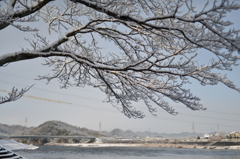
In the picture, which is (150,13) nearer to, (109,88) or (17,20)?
(109,88)

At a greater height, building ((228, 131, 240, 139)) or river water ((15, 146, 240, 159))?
building ((228, 131, 240, 139))

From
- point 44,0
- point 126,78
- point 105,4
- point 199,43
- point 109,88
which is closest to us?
point 199,43

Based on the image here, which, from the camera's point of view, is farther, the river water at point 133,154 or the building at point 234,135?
the building at point 234,135

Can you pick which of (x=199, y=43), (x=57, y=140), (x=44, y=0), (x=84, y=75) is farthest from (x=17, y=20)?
(x=57, y=140)

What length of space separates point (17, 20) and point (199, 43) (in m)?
4.69

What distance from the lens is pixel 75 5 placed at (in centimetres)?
982

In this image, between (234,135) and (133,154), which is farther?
(234,135)

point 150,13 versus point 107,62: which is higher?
point 150,13

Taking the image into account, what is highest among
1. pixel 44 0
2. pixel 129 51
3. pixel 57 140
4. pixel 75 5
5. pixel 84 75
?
pixel 75 5

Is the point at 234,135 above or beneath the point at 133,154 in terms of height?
above

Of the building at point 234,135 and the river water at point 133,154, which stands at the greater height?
the building at point 234,135

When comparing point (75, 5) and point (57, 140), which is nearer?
point (75, 5)

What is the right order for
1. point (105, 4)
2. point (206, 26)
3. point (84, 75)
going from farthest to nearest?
point (84, 75)
point (105, 4)
point (206, 26)

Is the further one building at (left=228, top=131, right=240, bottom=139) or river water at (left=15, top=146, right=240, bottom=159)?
building at (left=228, top=131, right=240, bottom=139)
